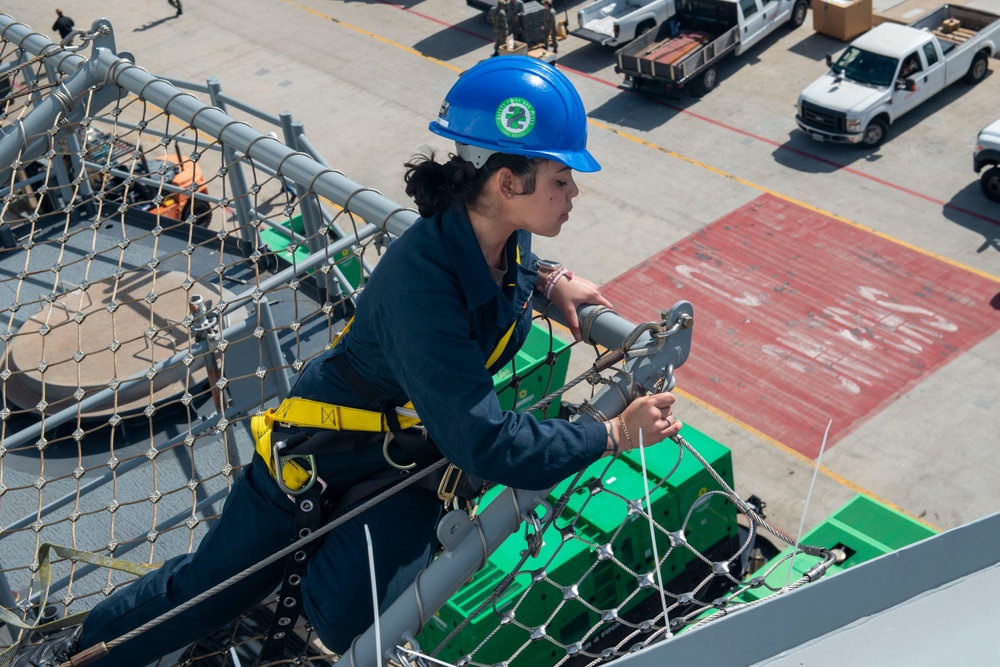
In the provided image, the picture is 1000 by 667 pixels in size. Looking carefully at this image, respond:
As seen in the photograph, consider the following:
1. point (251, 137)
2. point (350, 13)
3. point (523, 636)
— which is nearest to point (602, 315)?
point (251, 137)

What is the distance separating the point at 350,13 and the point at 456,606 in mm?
20719

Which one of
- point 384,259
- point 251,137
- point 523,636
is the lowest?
point 523,636

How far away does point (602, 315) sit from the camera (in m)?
4.36

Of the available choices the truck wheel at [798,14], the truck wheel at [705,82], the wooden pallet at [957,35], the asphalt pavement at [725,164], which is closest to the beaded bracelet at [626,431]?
the asphalt pavement at [725,164]

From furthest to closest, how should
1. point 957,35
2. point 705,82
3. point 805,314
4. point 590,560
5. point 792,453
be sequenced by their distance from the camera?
1. point 705,82
2. point 957,35
3. point 805,314
4. point 792,453
5. point 590,560

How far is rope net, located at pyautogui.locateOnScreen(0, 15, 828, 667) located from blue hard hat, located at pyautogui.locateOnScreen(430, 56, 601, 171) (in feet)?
4.69

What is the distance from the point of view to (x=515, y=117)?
361 cm

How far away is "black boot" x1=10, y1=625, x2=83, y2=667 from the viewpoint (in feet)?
15.3

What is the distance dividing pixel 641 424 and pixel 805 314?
1283 centimetres

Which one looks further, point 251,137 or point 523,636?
point 523,636

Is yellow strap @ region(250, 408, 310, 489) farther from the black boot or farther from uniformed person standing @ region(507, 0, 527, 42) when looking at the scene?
uniformed person standing @ region(507, 0, 527, 42)

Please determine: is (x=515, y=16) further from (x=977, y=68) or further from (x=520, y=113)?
(x=520, y=113)

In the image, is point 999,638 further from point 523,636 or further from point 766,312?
point 766,312

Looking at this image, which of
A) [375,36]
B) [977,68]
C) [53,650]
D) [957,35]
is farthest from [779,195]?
[53,650]
